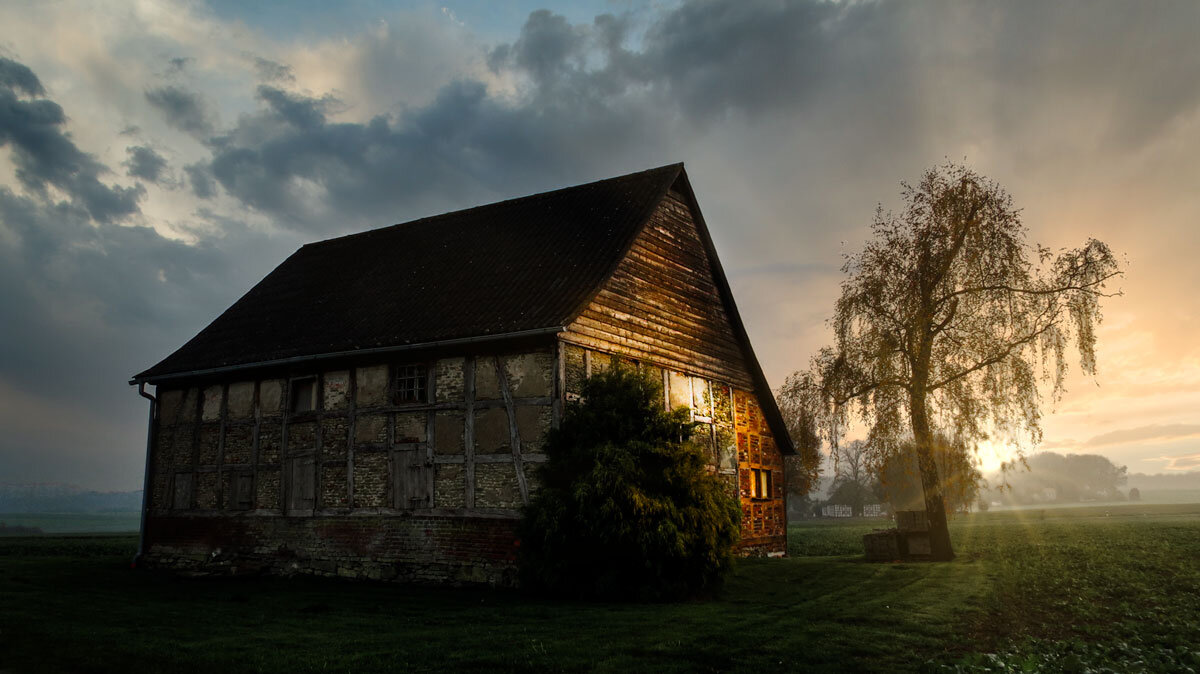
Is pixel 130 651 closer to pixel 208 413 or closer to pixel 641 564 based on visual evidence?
pixel 641 564

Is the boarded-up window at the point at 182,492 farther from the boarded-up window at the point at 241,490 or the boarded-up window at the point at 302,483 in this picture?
the boarded-up window at the point at 302,483

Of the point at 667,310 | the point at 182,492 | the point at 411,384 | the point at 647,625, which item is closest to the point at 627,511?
the point at 647,625

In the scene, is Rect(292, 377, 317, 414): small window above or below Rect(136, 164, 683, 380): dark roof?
below

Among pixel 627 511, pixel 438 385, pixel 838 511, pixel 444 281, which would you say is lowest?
pixel 838 511

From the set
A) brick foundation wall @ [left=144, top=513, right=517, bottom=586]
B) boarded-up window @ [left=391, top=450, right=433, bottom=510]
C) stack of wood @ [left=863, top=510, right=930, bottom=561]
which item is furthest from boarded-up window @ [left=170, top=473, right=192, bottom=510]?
stack of wood @ [left=863, top=510, right=930, bottom=561]

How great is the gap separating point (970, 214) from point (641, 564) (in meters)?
14.4

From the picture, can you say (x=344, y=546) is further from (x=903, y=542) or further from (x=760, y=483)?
(x=903, y=542)

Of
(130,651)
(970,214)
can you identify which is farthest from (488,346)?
(970,214)

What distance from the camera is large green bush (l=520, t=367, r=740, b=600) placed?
1377 cm

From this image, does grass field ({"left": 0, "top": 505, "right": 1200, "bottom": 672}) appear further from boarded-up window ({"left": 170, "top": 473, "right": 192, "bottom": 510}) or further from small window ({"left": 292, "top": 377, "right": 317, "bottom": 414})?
small window ({"left": 292, "top": 377, "right": 317, "bottom": 414})

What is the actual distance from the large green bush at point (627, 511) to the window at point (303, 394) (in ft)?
25.4

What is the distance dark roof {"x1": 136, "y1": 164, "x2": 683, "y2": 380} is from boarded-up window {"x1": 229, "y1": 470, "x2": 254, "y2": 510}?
2996mm

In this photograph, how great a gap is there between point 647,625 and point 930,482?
12950 millimetres

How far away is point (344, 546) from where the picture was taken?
18.3 meters
